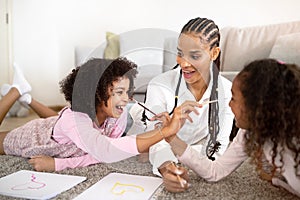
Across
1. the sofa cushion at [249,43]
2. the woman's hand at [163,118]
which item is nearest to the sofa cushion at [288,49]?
the sofa cushion at [249,43]

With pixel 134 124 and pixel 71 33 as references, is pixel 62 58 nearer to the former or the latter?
pixel 71 33

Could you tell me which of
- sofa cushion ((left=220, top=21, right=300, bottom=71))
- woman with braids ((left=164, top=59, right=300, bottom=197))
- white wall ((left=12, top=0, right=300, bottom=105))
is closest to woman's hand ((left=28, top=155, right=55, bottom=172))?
woman with braids ((left=164, top=59, right=300, bottom=197))

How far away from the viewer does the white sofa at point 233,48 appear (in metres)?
1.33

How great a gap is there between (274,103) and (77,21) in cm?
242

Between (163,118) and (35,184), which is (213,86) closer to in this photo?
(163,118)

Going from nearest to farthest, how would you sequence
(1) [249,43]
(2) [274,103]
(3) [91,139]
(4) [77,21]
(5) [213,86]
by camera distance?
(2) [274,103]
(3) [91,139]
(5) [213,86]
(1) [249,43]
(4) [77,21]

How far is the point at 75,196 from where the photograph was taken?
2.86 ft

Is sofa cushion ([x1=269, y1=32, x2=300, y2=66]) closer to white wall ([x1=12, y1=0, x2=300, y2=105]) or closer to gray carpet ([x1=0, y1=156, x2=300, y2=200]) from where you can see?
gray carpet ([x1=0, y1=156, x2=300, y2=200])

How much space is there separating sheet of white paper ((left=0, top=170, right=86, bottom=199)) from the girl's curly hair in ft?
1.60

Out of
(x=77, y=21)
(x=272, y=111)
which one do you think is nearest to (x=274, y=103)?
(x=272, y=111)

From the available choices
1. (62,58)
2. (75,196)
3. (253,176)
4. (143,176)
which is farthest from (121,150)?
(62,58)

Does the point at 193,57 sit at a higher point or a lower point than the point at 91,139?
higher

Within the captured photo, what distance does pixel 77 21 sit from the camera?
9.62 feet

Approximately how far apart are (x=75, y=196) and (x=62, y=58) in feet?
7.32
